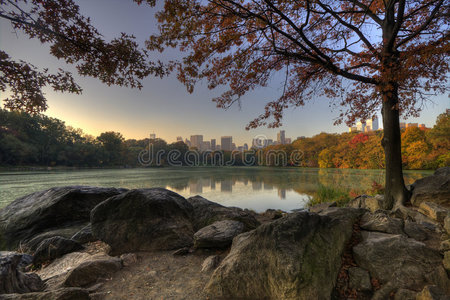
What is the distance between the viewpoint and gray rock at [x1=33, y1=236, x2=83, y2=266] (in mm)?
3248

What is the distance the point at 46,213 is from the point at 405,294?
6.42m

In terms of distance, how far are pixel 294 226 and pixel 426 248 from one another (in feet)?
4.42

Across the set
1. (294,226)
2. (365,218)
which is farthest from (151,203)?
(365,218)

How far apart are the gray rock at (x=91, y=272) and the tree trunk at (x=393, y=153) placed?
5.85m

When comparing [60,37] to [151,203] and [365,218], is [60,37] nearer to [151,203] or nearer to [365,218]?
[151,203]

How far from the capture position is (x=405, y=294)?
1.67m

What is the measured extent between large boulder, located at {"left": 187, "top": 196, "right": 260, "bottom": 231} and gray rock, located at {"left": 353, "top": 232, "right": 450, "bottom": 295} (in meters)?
2.14

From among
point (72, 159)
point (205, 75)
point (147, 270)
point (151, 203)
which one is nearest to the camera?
point (147, 270)

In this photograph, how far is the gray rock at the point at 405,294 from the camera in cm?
164

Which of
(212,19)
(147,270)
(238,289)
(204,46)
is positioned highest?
(212,19)

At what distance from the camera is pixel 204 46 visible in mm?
4254

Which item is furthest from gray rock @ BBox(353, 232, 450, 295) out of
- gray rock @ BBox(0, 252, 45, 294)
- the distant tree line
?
the distant tree line

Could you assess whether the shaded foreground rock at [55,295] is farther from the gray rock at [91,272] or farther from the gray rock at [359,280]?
the gray rock at [359,280]

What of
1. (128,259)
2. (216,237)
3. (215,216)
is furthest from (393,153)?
(128,259)
